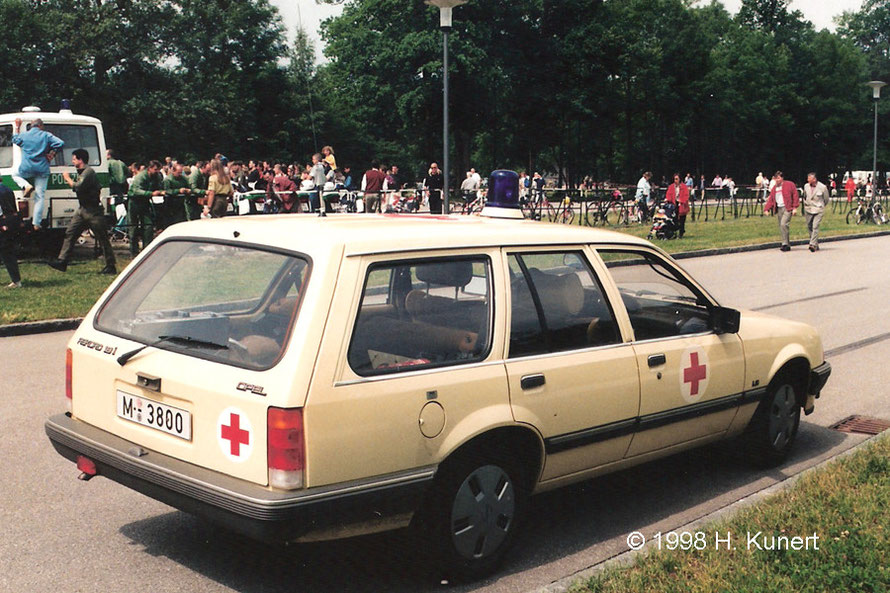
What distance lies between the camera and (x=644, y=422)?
196 inches

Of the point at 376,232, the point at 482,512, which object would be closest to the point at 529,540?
the point at 482,512

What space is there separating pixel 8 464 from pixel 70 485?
0.64 meters

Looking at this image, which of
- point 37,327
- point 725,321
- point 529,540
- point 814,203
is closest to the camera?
point 529,540

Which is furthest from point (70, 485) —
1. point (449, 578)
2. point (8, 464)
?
Answer: point (449, 578)

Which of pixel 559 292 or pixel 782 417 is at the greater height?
pixel 559 292

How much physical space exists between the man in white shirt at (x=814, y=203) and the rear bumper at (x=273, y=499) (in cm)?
2113

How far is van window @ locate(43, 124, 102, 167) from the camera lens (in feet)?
66.8

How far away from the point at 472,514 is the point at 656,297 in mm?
1927

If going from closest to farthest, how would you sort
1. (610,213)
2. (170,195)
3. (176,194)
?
(170,195) < (176,194) < (610,213)

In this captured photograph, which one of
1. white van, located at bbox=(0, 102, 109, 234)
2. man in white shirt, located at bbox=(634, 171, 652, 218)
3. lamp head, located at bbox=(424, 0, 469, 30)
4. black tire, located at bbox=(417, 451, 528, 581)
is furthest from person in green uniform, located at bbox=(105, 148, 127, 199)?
black tire, located at bbox=(417, 451, 528, 581)

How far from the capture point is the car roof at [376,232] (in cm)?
409

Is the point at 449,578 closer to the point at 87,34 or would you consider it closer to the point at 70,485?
the point at 70,485

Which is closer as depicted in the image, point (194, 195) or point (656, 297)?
point (656, 297)

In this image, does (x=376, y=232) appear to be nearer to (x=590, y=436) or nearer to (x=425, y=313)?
(x=425, y=313)
